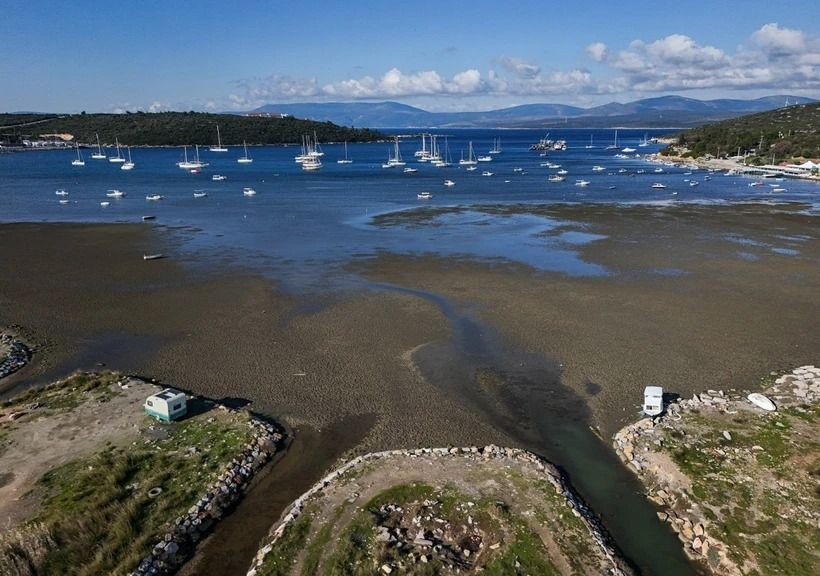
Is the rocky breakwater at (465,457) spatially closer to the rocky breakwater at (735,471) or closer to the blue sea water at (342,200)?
the rocky breakwater at (735,471)

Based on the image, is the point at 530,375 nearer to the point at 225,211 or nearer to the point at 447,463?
the point at 447,463

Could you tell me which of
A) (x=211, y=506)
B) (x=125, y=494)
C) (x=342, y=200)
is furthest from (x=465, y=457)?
(x=342, y=200)

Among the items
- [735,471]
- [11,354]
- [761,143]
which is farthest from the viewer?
[761,143]

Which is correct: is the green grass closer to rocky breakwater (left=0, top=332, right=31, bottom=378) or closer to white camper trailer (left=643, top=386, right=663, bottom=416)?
rocky breakwater (left=0, top=332, right=31, bottom=378)

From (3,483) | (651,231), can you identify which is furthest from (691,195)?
(3,483)

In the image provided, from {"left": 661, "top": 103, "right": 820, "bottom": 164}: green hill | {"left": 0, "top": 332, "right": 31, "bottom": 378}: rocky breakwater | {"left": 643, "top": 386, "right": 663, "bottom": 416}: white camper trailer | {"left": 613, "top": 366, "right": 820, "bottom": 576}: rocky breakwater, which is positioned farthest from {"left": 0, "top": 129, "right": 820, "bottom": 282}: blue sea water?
{"left": 613, "top": 366, "right": 820, "bottom": 576}: rocky breakwater

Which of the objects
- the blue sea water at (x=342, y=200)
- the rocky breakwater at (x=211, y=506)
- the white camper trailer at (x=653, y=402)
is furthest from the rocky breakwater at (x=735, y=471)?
the blue sea water at (x=342, y=200)

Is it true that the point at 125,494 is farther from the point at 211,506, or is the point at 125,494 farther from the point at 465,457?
the point at 465,457
